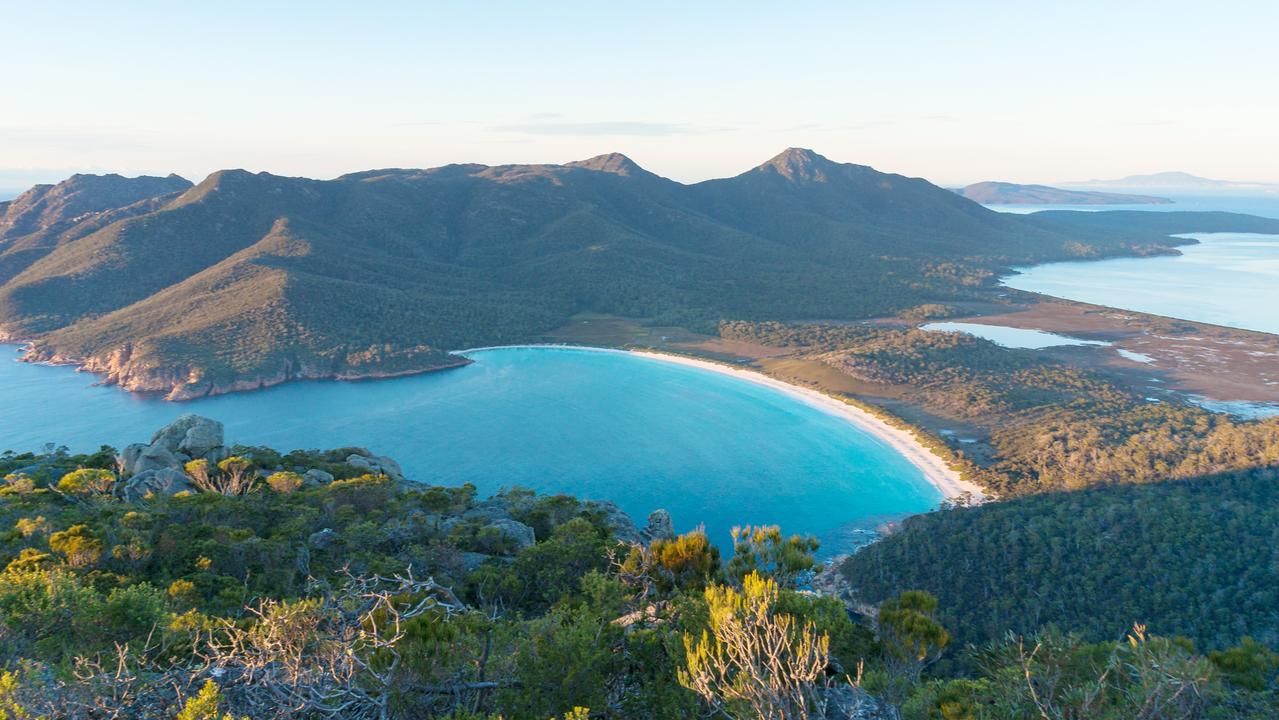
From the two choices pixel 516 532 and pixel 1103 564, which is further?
pixel 1103 564

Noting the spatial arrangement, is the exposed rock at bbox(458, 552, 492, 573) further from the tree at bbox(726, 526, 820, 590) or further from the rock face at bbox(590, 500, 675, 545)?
the tree at bbox(726, 526, 820, 590)

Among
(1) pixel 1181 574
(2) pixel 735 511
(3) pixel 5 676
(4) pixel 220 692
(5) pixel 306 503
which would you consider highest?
(3) pixel 5 676

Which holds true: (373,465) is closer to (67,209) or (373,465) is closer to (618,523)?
(618,523)

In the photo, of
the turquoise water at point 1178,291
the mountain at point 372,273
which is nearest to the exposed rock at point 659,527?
the mountain at point 372,273

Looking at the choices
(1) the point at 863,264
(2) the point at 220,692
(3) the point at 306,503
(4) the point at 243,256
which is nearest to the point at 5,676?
(2) the point at 220,692

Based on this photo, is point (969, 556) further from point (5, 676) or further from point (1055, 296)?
point (1055, 296)

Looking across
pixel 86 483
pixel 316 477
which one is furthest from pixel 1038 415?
pixel 86 483
